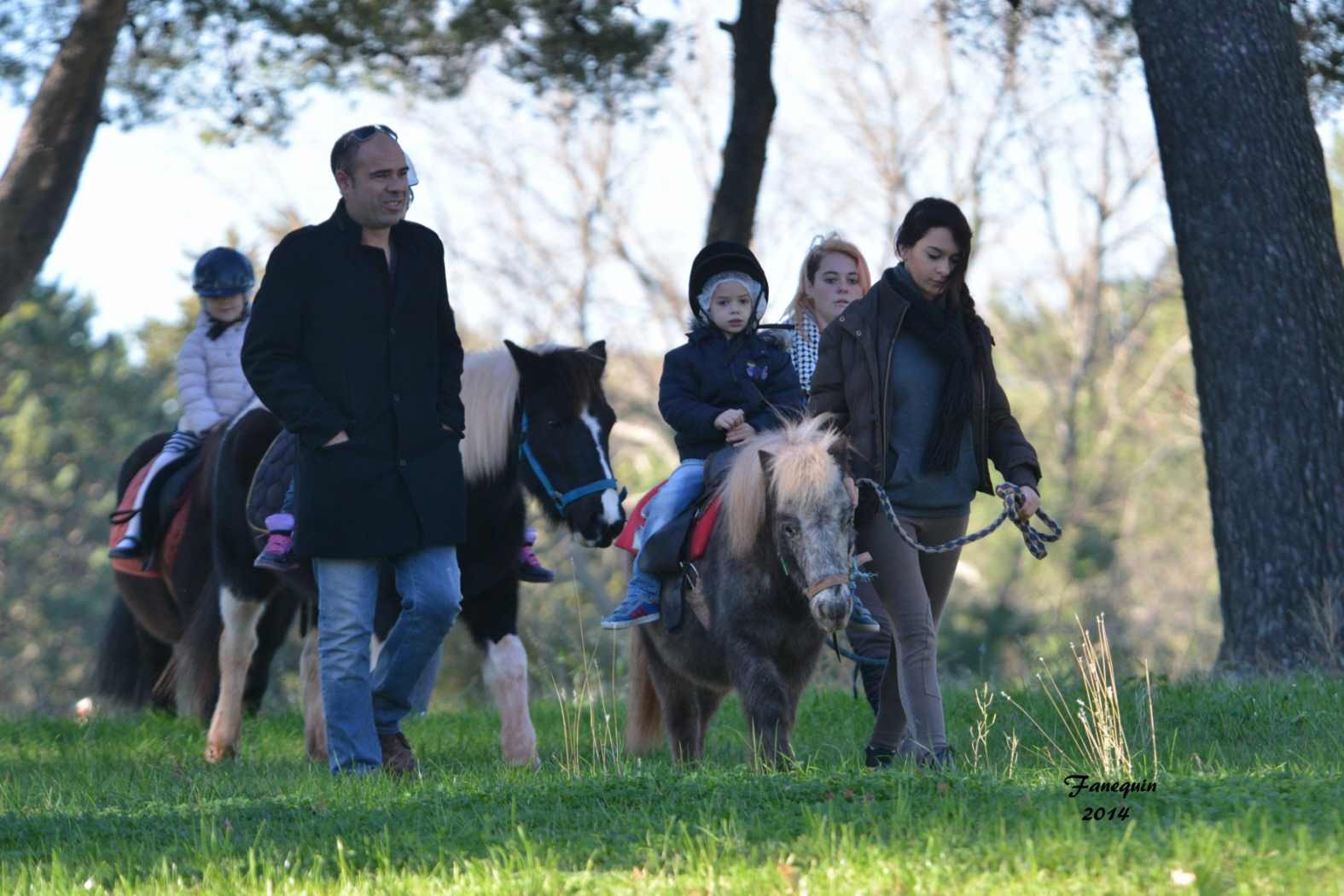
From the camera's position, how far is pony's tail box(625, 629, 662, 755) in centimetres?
834

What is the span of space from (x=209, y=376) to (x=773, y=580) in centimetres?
514

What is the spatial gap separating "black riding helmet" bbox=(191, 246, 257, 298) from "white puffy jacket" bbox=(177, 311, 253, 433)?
293 millimetres

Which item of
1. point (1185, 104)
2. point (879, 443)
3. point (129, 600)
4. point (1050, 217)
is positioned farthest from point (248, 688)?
point (1050, 217)

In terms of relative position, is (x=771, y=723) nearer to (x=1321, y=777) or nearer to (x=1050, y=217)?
(x=1321, y=777)

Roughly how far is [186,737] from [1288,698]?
19.9ft

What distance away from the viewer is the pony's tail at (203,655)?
10.2 meters

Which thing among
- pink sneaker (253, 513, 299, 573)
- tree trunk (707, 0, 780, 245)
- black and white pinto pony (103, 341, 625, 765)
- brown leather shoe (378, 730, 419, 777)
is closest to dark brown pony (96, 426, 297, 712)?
black and white pinto pony (103, 341, 625, 765)

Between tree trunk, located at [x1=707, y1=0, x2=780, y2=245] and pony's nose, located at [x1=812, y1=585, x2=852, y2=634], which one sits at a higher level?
tree trunk, located at [x1=707, y1=0, x2=780, y2=245]

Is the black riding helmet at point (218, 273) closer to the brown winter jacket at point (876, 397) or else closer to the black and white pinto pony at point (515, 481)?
the black and white pinto pony at point (515, 481)

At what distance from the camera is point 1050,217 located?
100ft

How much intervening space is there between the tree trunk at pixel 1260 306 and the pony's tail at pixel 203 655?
19.5ft

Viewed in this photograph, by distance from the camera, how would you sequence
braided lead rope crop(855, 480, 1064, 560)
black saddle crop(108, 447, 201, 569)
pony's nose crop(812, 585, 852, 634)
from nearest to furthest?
pony's nose crop(812, 585, 852, 634) < braided lead rope crop(855, 480, 1064, 560) < black saddle crop(108, 447, 201, 569)

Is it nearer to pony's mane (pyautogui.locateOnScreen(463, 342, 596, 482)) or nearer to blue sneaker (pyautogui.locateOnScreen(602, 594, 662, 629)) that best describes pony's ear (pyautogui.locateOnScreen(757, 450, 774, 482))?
blue sneaker (pyautogui.locateOnScreen(602, 594, 662, 629))

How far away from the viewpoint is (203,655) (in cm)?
1027
